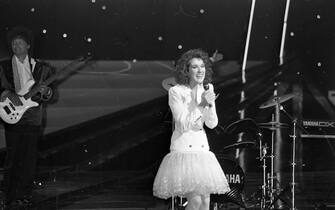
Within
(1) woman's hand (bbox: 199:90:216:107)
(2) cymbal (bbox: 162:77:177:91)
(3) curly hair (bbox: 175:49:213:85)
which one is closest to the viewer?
(1) woman's hand (bbox: 199:90:216:107)

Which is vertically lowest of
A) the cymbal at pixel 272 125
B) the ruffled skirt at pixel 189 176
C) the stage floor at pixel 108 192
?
the ruffled skirt at pixel 189 176

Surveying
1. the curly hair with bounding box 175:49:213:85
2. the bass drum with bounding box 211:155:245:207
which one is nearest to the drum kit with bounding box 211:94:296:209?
the bass drum with bounding box 211:155:245:207

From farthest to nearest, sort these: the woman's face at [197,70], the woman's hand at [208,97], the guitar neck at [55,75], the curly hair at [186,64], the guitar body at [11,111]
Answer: the guitar neck at [55,75] < the guitar body at [11,111] < the curly hair at [186,64] < the woman's face at [197,70] < the woman's hand at [208,97]

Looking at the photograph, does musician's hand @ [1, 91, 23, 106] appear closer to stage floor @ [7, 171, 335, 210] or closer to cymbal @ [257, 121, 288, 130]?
stage floor @ [7, 171, 335, 210]

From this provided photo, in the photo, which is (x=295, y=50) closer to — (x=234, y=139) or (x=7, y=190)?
(x=234, y=139)

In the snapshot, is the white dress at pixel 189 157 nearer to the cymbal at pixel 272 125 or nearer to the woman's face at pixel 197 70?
the woman's face at pixel 197 70

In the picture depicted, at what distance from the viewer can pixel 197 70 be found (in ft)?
18.1

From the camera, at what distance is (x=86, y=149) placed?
24.8ft

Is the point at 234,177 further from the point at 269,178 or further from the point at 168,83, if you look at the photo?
the point at 168,83

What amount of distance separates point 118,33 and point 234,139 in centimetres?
185

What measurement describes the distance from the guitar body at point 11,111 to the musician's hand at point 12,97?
0.09 ft

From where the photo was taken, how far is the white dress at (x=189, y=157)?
5.32m

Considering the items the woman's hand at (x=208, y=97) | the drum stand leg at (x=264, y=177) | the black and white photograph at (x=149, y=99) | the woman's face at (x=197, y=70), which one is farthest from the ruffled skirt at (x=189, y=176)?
the drum stand leg at (x=264, y=177)

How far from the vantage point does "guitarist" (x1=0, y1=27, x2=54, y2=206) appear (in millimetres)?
7238
